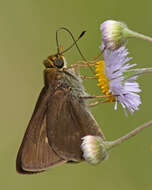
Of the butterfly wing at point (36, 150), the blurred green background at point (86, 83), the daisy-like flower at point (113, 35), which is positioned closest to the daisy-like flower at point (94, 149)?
the butterfly wing at point (36, 150)

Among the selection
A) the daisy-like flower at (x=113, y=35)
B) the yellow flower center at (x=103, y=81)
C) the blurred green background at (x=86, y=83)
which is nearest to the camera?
the daisy-like flower at (x=113, y=35)

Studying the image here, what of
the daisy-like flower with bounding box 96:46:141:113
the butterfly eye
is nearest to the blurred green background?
the butterfly eye

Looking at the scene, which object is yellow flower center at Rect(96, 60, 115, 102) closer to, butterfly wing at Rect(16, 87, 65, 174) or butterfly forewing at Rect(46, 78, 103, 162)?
butterfly forewing at Rect(46, 78, 103, 162)

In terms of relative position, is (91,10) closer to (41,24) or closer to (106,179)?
(41,24)

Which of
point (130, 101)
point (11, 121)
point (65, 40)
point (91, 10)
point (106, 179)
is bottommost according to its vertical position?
point (106, 179)

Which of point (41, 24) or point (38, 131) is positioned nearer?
point (38, 131)

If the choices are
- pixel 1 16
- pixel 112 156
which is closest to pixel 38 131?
pixel 112 156

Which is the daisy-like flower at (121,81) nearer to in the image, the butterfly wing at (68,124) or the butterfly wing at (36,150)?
the butterfly wing at (68,124)
